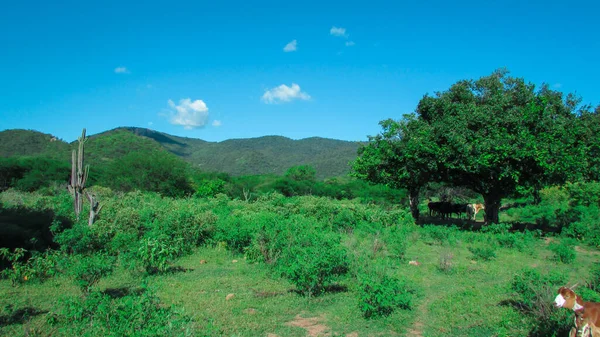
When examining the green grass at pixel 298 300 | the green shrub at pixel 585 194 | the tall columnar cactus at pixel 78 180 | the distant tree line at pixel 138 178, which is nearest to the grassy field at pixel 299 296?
the green grass at pixel 298 300

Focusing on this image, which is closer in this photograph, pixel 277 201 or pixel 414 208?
pixel 414 208

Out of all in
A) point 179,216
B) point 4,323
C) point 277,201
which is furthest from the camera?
point 277,201

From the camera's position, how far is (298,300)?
24.3 ft

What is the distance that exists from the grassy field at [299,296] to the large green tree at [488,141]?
2946 millimetres

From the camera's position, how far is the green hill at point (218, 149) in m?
63.6

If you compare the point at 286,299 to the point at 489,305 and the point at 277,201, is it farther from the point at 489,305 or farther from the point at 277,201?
the point at 277,201

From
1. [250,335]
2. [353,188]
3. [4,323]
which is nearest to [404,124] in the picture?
[250,335]

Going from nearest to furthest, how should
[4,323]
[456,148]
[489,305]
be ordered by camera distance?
[4,323] → [489,305] → [456,148]

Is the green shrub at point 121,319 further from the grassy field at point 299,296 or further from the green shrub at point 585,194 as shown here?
the green shrub at point 585,194

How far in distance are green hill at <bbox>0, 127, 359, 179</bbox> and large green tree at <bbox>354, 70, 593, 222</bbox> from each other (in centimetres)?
5136

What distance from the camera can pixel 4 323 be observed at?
6.18m

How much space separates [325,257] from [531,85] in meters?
A: 12.7

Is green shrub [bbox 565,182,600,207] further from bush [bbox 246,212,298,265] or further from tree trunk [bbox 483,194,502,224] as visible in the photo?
bush [bbox 246,212,298,265]

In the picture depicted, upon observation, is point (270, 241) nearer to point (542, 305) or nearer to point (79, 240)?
point (79, 240)
